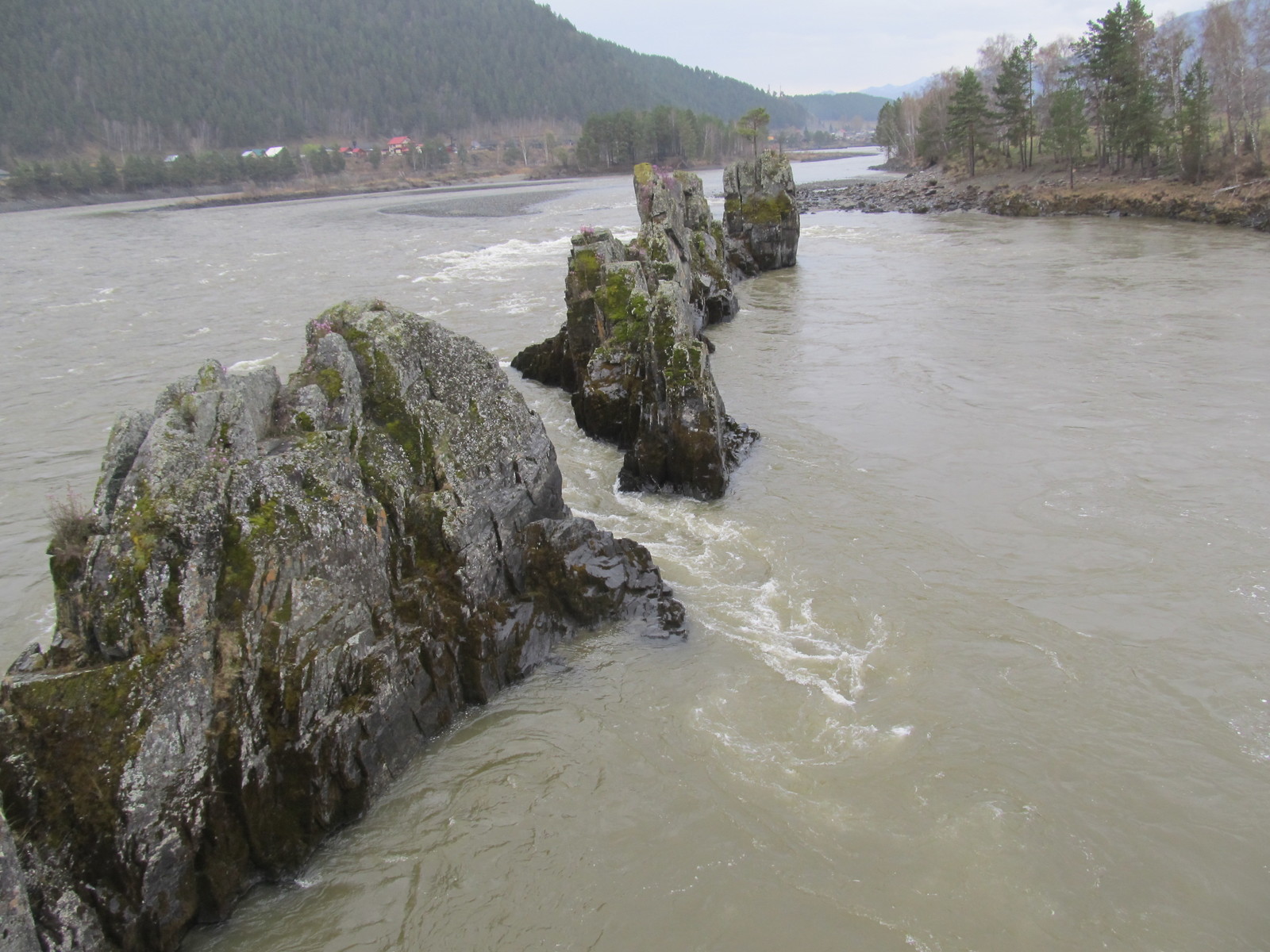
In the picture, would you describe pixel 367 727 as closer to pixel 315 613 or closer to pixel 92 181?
pixel 315 613

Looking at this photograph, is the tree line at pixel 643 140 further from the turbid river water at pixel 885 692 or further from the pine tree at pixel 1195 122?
the turbid river water at pixel 885 692

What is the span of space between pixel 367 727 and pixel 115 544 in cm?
312

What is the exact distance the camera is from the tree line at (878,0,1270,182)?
54719 mm

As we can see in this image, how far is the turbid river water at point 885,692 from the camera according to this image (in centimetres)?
738

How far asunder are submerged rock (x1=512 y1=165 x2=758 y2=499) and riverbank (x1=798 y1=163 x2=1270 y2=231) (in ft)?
137

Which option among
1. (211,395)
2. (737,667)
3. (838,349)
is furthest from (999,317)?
(211,395)

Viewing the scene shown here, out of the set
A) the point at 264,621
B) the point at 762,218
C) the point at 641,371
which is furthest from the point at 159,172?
the point at 264,621

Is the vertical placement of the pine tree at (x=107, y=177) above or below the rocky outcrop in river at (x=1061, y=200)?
above

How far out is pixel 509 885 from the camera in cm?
770

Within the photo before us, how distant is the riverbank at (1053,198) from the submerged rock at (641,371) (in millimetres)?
41882

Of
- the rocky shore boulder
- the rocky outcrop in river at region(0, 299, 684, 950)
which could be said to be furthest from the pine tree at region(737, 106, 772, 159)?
the rocky outcrop in river at region(0, 299, 684, 950)

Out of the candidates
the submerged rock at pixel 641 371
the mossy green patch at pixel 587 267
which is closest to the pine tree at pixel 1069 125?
the submerged rock at pixel 641 371

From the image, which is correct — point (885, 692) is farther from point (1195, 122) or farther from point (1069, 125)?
point (1069, 125)

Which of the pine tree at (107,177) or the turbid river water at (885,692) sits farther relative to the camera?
the pine tree at (107,177)
